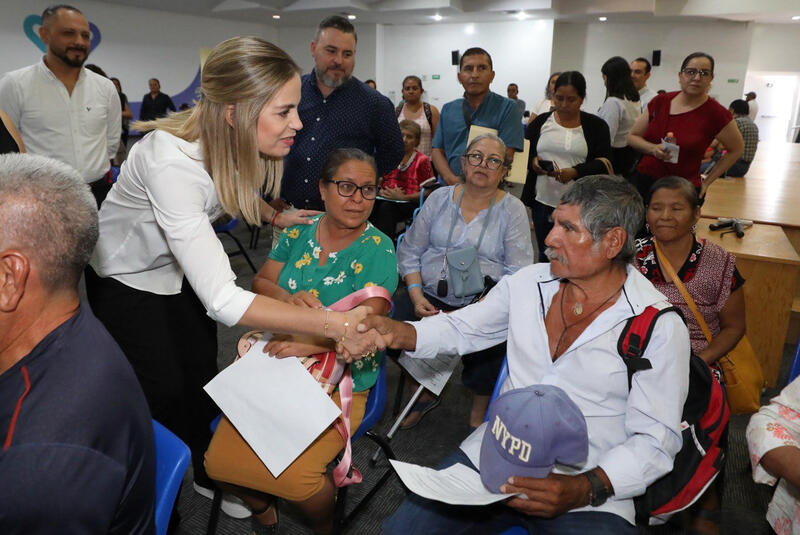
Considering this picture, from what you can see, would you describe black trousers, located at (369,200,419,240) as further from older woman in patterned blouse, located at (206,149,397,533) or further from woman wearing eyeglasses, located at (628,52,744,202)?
woman wearing eyeglasses, located at (628,52,744,202)

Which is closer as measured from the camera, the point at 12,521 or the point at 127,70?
the point at 12,521

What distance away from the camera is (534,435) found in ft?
4.21

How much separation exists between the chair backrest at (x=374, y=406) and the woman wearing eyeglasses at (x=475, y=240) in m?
0.75

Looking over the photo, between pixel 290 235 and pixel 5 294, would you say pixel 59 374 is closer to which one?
pixel 5 294

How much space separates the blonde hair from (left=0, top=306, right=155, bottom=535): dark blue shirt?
748 mm

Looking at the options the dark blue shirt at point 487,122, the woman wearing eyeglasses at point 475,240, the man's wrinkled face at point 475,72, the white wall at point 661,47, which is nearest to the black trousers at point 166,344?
the woman wearing eyeglasses at point 475,240

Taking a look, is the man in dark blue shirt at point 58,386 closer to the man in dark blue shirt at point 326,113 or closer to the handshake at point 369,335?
the handshake at point 369,335

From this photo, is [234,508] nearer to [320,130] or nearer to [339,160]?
[339,160]

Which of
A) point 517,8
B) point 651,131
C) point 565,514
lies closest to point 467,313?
point 565,514

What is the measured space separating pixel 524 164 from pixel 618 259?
1.89 meters

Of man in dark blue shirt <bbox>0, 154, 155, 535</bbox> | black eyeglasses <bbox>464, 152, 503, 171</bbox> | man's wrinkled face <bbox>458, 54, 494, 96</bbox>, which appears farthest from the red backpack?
man's wrinkled face <bbox>458, 54, 494, 96</bbox>

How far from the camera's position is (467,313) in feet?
6.13

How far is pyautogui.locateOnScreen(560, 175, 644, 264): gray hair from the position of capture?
1.60 meters

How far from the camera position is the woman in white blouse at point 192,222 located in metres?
1.57
